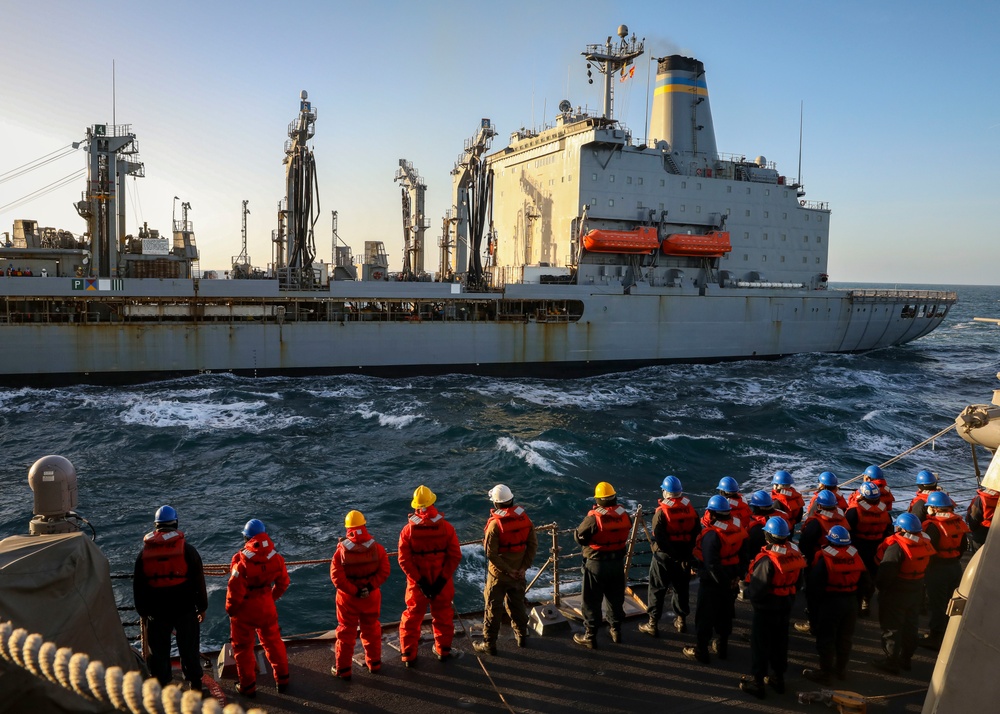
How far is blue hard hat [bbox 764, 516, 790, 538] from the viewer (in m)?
4.74

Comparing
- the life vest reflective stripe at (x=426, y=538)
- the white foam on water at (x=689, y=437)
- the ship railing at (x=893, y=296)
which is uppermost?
the ship railing at (x=893, y=296)

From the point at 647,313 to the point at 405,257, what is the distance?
10.8 m

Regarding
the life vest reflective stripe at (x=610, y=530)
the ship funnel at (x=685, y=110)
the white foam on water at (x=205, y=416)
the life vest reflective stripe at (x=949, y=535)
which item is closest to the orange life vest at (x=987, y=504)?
the life vest reflective stripe at (x=949, y=535)

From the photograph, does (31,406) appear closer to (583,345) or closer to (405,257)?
(405,257)

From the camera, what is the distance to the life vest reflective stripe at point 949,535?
5.39m

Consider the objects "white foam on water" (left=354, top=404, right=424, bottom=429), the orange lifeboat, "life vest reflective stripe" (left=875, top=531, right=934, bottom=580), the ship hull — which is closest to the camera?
"life vest reflective stripe" (left=875, top=531, right=934, bottom=580)

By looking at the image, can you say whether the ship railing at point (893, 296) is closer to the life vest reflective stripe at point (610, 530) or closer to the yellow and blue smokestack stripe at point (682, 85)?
the yellow and blue smokestack stripe at point (682, 85)

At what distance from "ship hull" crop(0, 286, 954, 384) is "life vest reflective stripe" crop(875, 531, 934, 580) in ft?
63.2

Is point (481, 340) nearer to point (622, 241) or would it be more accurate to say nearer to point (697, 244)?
point (622, 241)

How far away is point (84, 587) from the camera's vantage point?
3615 mm

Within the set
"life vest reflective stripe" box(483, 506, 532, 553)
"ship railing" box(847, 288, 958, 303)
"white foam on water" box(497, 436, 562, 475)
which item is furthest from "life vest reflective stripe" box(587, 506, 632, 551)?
"ship railing" box(847, 288, 958, 303)

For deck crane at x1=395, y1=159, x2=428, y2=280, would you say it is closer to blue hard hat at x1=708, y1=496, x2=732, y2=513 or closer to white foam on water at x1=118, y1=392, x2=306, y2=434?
white foam on water at x1=118, y1=392, x2=306, y2=434

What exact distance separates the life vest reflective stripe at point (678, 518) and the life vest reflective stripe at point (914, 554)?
5.20ft

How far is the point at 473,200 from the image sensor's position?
89.6 feet
